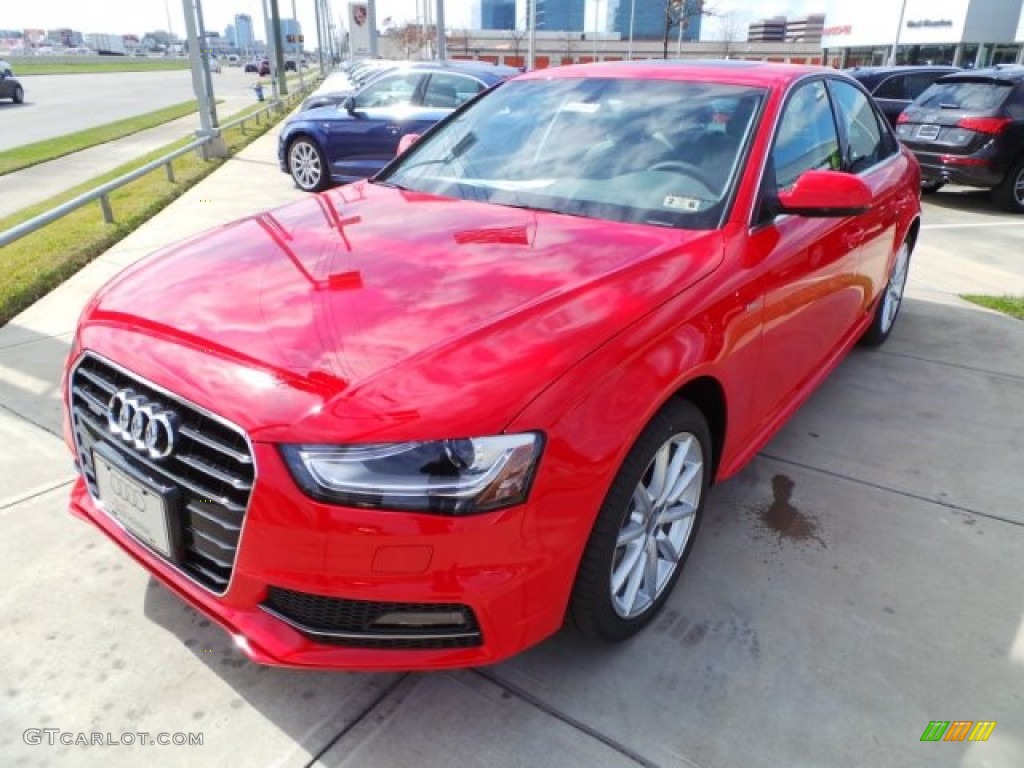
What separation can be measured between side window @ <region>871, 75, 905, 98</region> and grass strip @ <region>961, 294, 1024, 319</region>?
26.7ft

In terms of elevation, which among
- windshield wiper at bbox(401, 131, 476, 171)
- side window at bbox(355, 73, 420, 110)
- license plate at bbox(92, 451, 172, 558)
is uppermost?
windshield wiper at bbox(401, 131, 476, 171)

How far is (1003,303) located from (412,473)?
592 cm

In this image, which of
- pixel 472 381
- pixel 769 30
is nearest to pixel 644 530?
pixel 472 381

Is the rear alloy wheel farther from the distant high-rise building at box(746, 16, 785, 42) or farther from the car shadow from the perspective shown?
the distant high-rise building at box(746, 16, 785, 42)

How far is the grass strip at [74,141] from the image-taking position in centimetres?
1352

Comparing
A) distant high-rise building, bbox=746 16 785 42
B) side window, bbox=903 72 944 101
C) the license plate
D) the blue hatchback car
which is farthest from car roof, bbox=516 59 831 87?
distant high-rise building, bbox=746 16 785 42

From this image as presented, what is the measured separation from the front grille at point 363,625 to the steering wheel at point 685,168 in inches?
70.3

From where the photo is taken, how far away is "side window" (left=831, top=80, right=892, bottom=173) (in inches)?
151

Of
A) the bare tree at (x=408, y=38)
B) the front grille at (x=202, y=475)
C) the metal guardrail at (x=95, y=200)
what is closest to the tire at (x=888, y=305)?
the front grille at (x=202, y=475)

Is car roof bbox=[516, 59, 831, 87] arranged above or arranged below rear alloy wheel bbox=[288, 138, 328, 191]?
above

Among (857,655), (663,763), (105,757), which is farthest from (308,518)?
(857,655)

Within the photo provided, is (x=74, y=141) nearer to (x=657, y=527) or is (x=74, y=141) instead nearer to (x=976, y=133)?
(x=976, y=133)

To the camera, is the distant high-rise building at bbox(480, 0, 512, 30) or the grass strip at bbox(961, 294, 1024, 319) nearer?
the grass strip at bbox(961, 294, 1024, 319)

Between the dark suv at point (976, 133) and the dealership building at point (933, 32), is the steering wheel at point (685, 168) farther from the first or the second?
the dealership building at point (933, 32)
